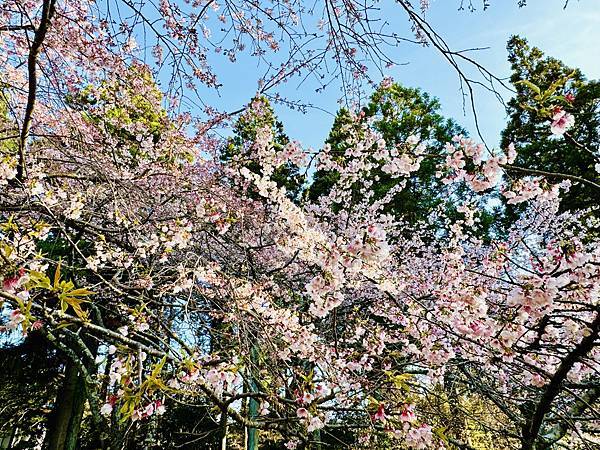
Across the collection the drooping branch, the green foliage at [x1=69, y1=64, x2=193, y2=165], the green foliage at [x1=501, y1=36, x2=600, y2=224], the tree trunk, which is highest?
the green foliage at [x1=501, y1=36, x2=600, y2=224]

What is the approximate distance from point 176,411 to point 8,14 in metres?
8.15

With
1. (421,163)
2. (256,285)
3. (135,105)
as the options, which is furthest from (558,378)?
(421,163)

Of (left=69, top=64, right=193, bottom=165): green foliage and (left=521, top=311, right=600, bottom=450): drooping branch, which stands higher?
(left=69, top=64, right=193, bottom=165): green foliage

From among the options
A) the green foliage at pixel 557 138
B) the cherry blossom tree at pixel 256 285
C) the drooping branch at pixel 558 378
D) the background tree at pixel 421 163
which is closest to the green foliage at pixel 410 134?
the background tree at pixel 421 163

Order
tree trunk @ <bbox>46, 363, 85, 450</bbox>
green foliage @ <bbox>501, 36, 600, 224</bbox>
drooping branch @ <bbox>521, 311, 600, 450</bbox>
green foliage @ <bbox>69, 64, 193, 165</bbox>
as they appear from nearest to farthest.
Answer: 1. drooping branch @ <bbox>521, 311, 600, 450</bbox>
2. green foliage @ <bbox>69, 64, 193, 165</bbox>
3. tree trunk @ <bbox>46, 363, 85, 450</bbox>
4. green foliage @ <bbox>501, 36, 600, 224</bbox>

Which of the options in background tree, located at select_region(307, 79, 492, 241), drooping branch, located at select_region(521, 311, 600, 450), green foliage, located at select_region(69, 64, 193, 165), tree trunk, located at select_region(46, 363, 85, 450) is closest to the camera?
drooping branch, located at select_region(521, 311, 600, 450)

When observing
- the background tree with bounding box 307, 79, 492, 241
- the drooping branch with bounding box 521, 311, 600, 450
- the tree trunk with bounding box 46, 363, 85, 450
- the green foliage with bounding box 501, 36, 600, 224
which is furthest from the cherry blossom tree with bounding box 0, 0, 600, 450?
the green foliage with bounding box 501, 36, 600, 224

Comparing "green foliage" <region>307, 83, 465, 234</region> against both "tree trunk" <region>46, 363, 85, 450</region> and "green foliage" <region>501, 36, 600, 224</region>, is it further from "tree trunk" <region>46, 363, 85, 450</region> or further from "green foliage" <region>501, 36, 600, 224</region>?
"tree trunk" <region>46, 363, 85, 450</region>

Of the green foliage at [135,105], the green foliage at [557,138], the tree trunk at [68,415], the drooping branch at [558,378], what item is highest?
the green foliage at [557,138]

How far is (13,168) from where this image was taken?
2562 mm

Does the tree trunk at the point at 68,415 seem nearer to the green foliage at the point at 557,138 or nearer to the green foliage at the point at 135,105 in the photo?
the green foliage at the point at 135,105

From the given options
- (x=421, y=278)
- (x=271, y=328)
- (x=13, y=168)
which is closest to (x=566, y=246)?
(x=271, y=328)

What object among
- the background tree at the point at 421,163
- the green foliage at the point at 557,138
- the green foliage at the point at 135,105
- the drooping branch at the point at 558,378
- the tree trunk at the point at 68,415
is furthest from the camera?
the background tree at the point at 421,163

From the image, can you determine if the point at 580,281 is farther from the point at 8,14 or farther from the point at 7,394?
the point at 7,394
